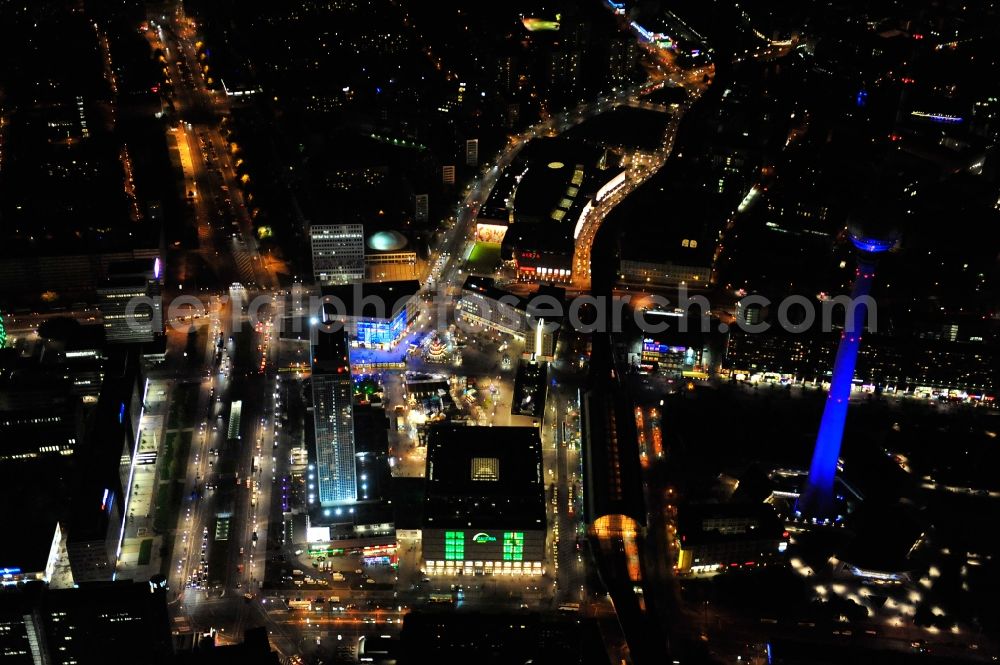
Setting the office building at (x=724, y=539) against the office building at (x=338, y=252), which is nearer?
the office building at (x=724, y=539)

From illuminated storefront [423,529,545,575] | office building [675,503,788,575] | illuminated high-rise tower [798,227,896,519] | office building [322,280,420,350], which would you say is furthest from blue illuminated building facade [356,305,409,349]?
illuminated high-rise tower [798,227,896,519]

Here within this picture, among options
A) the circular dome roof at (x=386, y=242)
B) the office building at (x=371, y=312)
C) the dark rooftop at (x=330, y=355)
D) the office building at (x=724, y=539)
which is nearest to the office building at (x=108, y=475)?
the dark rooftop at (x=330, y=355)

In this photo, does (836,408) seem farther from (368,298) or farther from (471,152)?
(471,152)

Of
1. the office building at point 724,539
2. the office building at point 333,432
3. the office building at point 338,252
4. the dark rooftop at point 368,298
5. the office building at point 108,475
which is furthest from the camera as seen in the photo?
the office building at point 338,252

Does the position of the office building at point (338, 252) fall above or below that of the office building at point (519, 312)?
above

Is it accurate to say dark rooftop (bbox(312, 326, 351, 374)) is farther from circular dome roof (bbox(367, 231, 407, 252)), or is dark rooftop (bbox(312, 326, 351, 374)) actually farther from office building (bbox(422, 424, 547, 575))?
circular dome roof (bbox(367, 231, 407, 252))

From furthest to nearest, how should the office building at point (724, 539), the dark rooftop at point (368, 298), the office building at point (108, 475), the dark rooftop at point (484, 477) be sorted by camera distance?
1. the dark rooftop at point (368, 298)
2. the dark rooftop at point (484, 477)
3. the office building at point (724, 539)
4. the office building at point (108, 475)

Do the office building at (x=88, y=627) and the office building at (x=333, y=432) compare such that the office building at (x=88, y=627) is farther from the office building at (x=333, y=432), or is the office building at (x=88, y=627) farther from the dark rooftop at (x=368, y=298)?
the dark rooftop at (x=368, y=298)
